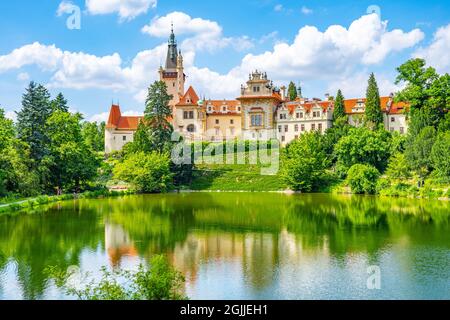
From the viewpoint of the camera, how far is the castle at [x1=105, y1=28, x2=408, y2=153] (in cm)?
5566

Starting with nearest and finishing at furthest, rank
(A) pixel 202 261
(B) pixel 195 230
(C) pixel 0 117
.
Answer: (A) pixel 202 261
(B) pixel 195 230
(C) pixel 0 117

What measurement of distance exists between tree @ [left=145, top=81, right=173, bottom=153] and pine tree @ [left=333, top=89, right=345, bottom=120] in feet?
56.2

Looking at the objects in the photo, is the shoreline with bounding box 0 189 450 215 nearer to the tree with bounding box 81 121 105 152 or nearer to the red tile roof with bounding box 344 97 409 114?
the red tile roof with bounding box 344 97 409 114

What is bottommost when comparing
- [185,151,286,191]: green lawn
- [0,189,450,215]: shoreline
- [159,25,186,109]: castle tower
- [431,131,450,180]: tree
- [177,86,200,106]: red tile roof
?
[0,189,450,215]: shoreline

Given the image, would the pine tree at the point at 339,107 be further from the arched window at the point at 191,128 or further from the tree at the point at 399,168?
the arched window at the point at 191,128

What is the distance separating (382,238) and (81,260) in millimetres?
11013

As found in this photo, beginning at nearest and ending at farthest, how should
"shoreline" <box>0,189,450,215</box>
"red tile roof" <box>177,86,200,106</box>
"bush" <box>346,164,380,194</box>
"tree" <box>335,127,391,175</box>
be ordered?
1. "shoreline" <box>0,189,450,215</box>
2. "bush" <box>346,164,380,194</box>
3. "tree" <box>335,127,391,175</box>
4. "red tile roof" <box>177,86,200,106</box>

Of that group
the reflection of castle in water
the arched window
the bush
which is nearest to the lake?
the reflection of castle in water

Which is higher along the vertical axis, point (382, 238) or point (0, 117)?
point (0, 117)

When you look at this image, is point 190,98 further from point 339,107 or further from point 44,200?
point 44,200

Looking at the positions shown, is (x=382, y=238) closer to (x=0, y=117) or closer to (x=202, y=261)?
(x=202, y=261)

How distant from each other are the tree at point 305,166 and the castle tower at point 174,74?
23315 mm

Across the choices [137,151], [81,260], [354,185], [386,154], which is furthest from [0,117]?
[386,154]

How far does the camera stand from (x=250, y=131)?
58.5m
